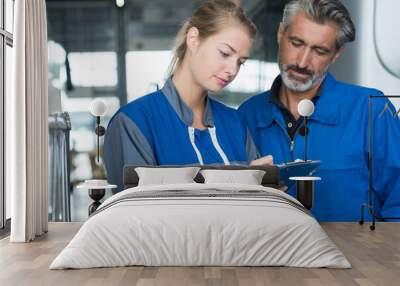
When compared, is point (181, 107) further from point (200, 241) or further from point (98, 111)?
point (200, 241)

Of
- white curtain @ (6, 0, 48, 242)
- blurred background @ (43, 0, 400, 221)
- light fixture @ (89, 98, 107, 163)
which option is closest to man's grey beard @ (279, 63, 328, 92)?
blurred background @ (43, 0, 400, 221)

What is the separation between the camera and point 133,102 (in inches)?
281

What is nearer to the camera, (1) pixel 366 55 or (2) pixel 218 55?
(2) pixel 218 55

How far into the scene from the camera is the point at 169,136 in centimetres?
686

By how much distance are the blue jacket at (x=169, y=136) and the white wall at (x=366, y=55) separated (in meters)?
1.37

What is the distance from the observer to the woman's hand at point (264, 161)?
22.6 feet

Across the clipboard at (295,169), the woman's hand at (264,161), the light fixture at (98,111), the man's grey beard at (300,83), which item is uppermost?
the man's grey beard at (300,83)

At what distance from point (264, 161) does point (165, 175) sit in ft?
4.30

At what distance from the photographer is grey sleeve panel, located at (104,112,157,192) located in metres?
6.80

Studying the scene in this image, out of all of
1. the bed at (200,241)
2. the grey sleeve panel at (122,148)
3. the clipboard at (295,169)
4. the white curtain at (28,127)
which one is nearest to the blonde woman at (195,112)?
the grey sleeve panel at (122,148)

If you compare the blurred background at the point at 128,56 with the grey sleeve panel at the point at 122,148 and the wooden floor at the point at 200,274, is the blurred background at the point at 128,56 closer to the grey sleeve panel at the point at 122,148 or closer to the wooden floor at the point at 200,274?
the grey sleeve panel at the point at 122,148

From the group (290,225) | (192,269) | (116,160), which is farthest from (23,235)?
(290,225)

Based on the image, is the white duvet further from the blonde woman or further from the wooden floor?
the blonde woman

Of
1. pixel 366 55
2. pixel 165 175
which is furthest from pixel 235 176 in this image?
pixel 366 55
